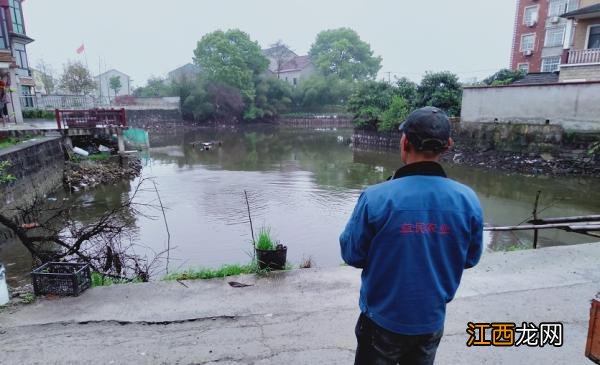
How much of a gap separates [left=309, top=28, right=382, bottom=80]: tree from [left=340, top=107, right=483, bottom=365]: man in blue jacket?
52.5 m

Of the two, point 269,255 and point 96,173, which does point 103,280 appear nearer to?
point 269,255

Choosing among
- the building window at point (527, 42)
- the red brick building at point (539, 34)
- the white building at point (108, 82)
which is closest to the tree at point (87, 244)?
the red brick building at point (539, 34)

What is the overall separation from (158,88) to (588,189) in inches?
1631

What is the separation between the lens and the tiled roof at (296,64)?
179 ft

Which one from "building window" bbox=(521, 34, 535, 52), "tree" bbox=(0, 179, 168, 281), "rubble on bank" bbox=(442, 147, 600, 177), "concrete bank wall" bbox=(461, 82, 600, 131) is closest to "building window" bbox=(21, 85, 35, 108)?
"tree" bbox=(0, 179, 168, 281)

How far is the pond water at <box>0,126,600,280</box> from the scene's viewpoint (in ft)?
23.7

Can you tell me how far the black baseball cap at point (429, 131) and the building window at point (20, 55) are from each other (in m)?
27.8

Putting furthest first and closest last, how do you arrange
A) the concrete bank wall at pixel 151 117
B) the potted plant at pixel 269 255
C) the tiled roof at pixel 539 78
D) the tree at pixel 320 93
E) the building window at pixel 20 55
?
the tree at pixel 320 93, the concrete bank wall at pixel 151 117, the building window at pixel 20 55, the tiled roof at pixel 539 78, the potted plant at pixel 269 255

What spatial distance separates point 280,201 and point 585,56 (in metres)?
15.1

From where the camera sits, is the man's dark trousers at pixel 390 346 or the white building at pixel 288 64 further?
the white building at pixel 288 64

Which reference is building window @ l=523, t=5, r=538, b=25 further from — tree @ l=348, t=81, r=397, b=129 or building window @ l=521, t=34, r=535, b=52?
tree @ l=348, t=81, r=397, b=129

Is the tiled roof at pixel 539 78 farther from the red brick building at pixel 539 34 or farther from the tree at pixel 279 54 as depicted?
the tree at pixel 279 54

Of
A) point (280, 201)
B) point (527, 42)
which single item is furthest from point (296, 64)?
point (280, 201)

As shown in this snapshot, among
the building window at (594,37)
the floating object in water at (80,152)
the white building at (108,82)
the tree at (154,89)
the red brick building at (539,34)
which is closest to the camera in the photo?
the floating object in water at (80,152)
